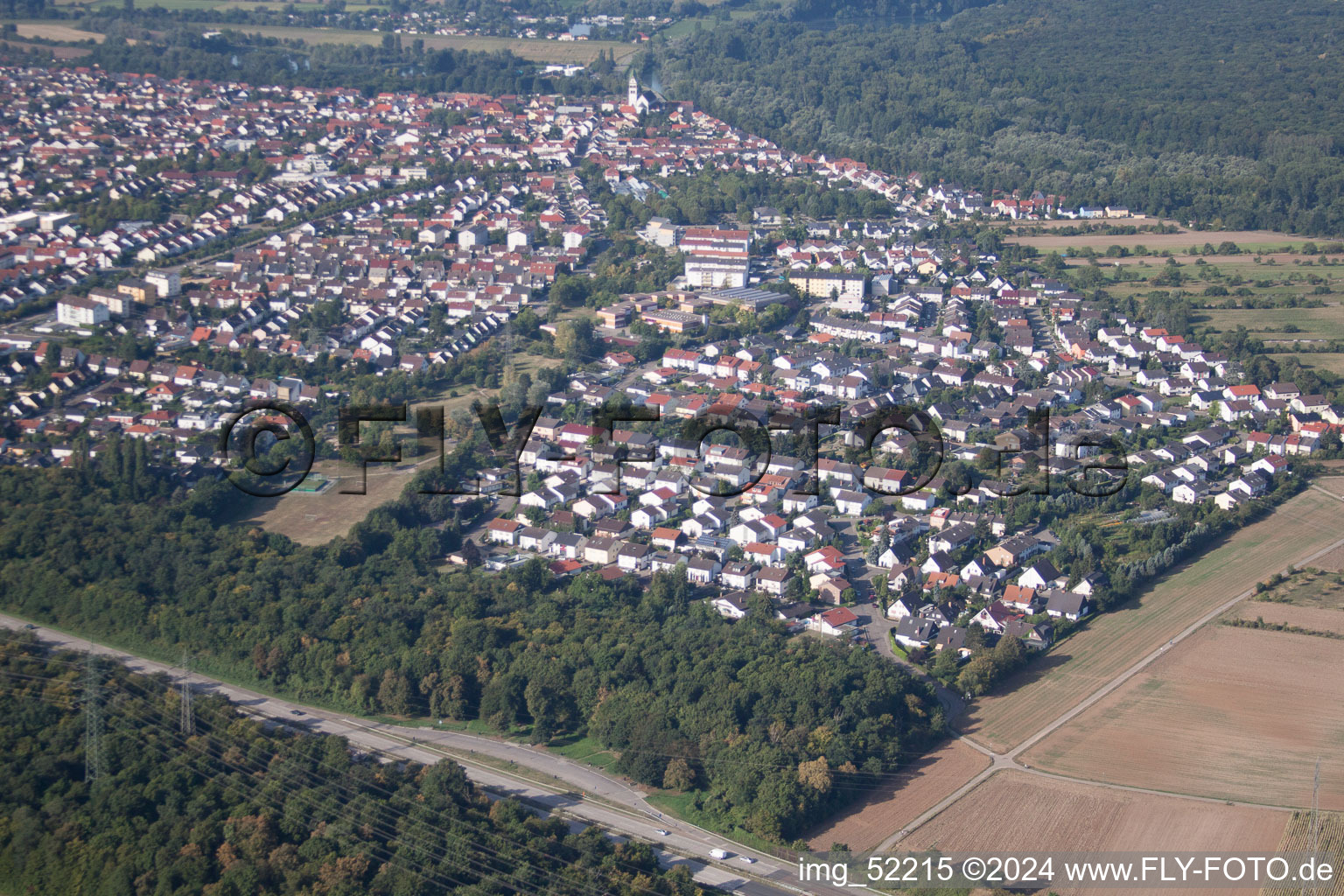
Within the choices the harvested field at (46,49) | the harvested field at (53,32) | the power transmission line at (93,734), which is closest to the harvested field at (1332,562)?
the power transmission line at (93,734)

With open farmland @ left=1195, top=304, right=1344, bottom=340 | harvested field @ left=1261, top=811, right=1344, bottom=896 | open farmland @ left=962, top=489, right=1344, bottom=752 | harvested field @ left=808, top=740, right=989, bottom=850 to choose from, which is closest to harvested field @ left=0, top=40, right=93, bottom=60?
open farmland @ left=1195, top=304, right=1344, bottom=340

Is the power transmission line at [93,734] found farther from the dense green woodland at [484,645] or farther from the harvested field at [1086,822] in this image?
the harvested field at [1086,822]

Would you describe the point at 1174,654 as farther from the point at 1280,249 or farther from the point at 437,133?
the point at 437,133

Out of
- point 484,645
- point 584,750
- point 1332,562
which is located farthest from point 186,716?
point 1332,562

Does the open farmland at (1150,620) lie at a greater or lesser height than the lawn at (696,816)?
greater

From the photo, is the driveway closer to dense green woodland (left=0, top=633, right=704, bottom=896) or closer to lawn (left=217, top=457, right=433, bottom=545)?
dense green woodland (left=0, top=633, right=704, bottom=896)

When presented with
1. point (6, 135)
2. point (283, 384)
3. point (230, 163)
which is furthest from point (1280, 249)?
point (6, 135)
